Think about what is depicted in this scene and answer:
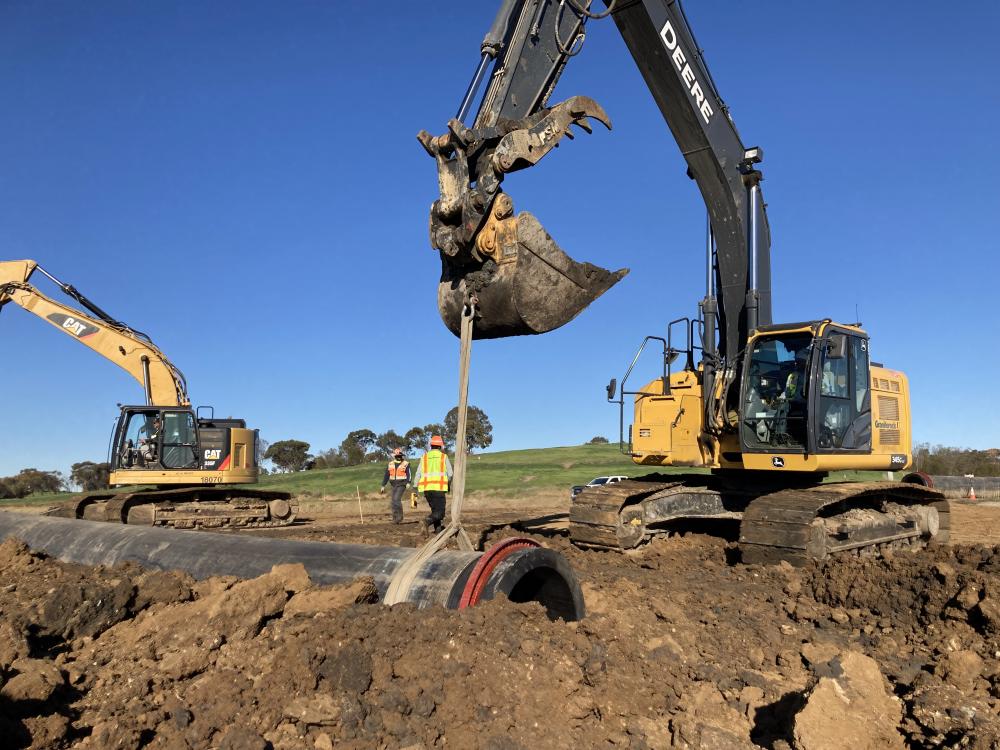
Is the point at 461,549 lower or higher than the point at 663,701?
higher

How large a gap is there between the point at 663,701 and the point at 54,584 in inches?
181

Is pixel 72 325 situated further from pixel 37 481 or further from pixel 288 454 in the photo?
pixel 288 454

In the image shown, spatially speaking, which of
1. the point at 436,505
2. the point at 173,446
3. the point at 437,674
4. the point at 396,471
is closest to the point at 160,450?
the point at 173,446

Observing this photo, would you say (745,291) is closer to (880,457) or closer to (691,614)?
(880,457)

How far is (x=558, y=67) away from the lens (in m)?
7.57

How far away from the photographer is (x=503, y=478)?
2742cm

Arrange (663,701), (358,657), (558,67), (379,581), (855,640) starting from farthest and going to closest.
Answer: (558,67), (855,640), (379,581), (663,701), (358,657)

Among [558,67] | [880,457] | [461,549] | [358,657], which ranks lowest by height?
[358,657]

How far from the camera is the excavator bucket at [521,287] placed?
6422mm

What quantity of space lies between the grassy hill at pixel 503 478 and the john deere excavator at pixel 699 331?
1331 centimetres

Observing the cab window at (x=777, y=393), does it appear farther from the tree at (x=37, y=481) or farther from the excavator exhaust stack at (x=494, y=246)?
the tree at (x=37, y=481)

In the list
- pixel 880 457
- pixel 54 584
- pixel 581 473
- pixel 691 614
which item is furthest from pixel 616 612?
pixel 581 473

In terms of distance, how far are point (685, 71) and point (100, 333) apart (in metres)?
13.4

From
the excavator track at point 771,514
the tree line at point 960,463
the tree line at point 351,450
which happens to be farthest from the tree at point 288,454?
the excavator track at point 771,514
